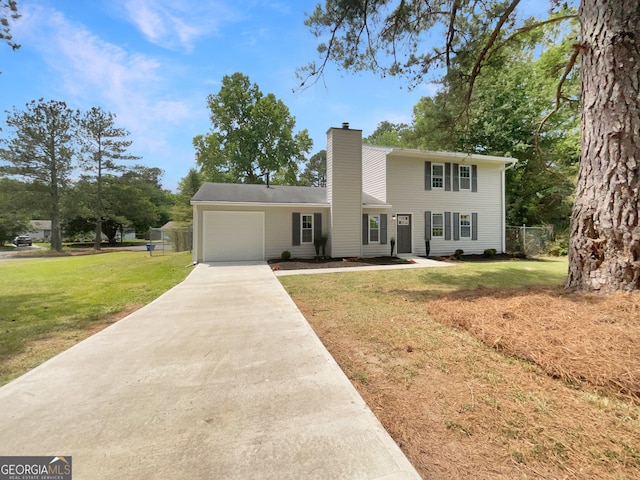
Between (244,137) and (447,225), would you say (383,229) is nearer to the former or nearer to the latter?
(447,225)

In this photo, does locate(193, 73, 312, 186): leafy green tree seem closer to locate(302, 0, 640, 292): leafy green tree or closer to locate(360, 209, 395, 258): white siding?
locate(360, 209, 395, 258): white siding

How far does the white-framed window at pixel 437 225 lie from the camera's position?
15375 millimetres

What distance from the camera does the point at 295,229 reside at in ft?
43.6

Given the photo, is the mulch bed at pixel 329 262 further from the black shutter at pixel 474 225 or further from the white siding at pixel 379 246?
the black shutter at pixel 474 225

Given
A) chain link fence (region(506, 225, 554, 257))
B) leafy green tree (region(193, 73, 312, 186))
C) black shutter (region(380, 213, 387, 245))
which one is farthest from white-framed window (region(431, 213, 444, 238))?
leafy green tree (region(193, 73, 312, 186))

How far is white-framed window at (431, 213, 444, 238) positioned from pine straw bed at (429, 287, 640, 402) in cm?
1050

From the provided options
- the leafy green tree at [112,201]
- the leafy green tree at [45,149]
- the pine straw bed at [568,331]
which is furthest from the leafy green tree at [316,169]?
the pine straw bed at [568,331]

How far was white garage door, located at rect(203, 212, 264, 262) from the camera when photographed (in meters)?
12.4

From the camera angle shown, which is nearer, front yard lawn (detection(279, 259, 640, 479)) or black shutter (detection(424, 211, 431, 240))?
front yard lawn (detection(279, 259, 640, 479))

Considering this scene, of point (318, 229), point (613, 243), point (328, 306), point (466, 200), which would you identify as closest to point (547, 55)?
point (466, 200)

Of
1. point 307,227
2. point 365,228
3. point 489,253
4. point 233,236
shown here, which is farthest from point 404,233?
point 233,236

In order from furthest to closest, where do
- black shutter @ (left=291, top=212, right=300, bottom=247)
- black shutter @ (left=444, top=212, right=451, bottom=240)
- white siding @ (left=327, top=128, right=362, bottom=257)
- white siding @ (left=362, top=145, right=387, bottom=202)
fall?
black shutter @ (left=444, top=212, right=451, bottom=240) < white siding @ (left=362, top=145, right=387, bottom=202) < black shutter @ (left=291, top=212, right=300, bottom=247) < white siding @ (left=327, top=128, right=362, bottom=257)

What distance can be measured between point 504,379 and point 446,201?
1393 centimetres

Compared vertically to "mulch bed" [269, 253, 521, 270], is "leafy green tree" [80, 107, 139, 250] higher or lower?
higher
